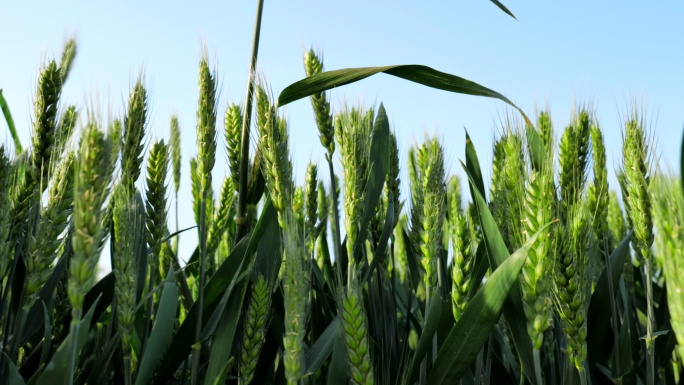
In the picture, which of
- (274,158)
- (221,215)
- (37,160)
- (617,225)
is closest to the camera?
(274,158)

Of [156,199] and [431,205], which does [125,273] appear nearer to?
[156,199]

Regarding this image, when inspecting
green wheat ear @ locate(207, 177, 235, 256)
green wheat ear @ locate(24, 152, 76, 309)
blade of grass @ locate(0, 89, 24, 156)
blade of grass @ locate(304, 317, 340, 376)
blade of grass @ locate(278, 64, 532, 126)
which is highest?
blade of grass @ locate(0, 89, 24, 156)

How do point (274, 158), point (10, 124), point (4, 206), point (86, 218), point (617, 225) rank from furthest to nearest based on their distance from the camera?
point (617, 225) → point (10, 124) → point (274, 158) → point (4, 206) → point (86, 218)

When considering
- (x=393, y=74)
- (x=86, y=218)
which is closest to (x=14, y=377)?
(x=86, y=218)

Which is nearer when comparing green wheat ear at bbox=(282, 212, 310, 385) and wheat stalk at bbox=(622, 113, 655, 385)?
green wheat ear at bbox=(282, 212, 310, 385)

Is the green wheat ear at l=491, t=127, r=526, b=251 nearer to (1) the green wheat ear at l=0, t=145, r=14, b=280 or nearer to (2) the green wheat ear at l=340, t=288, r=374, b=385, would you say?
(2) the green wheat ear at l=340, t=288, r=374, b=385

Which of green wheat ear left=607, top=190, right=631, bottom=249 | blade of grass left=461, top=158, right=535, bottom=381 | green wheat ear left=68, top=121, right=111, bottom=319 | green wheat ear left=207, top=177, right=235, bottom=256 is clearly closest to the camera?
green wheat ear left=68, top=121, right=111, bottom=319

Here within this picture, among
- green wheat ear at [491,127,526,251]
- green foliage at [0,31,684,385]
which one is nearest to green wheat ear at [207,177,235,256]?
green foliage at [0,31,684,385]

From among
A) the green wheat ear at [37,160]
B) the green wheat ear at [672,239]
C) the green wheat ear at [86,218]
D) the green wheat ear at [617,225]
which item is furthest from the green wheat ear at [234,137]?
the green wheat ear at [617,225]

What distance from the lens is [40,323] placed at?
1723 millimetres

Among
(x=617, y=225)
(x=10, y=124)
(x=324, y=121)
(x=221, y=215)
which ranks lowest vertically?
(x=617, y=225)

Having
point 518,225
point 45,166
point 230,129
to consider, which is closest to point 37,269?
point 45,166

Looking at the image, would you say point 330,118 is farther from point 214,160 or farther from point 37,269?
point 37,269

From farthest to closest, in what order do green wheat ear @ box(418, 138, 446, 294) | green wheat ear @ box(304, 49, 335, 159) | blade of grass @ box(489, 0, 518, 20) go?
1. blade of grass @ box(489, 0, 518, 20)
2. green wheat ear @ box(304, 49, 335, 159)
3. green wheat ear @ box(418, 138, 446, 294)
